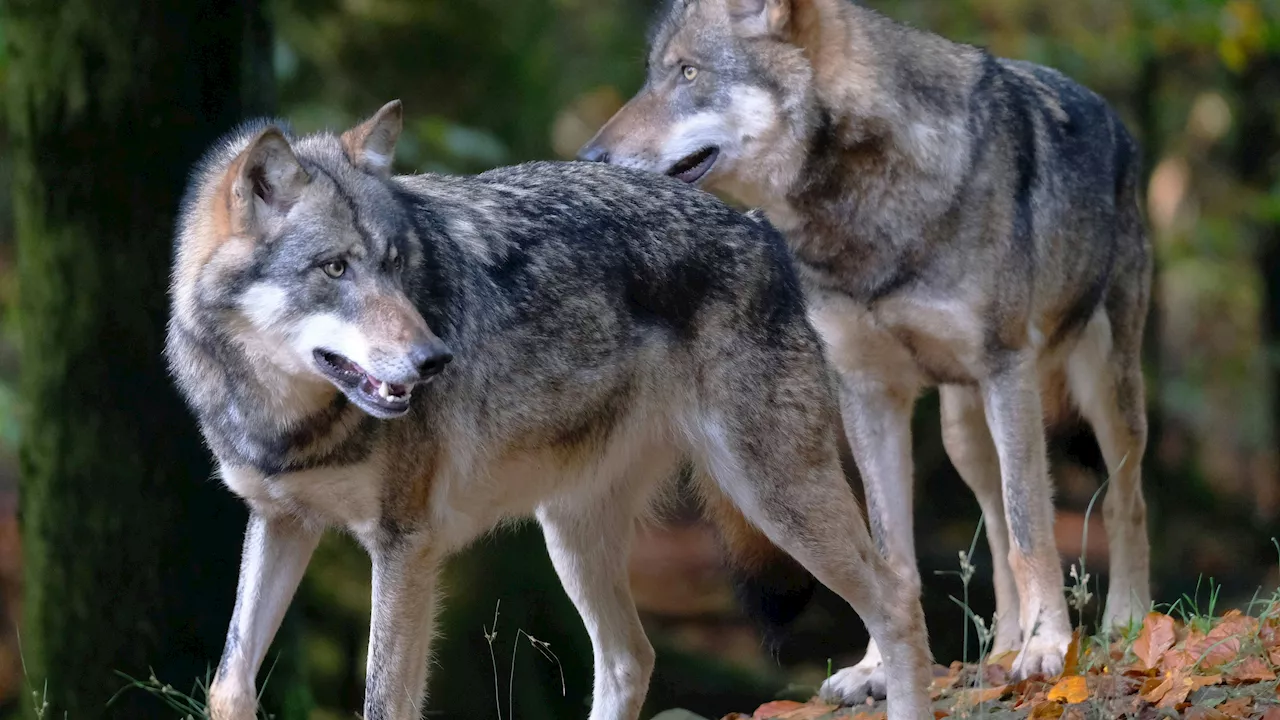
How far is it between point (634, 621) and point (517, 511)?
754 mm

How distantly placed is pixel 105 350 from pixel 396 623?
211 centimetres

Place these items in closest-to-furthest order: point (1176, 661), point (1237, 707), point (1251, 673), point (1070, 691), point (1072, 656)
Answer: point (1237, 707), point (1251, 673), point (1070, 691), point (1176, 661), point (1072, 656)

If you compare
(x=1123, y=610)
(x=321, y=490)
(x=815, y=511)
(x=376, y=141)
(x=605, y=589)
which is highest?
(x=376, y=141)

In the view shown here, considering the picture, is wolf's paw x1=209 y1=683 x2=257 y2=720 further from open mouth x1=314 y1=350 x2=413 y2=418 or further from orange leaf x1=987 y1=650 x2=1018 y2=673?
orange leaf x1=987 y1=650 x2=1018 y2=673

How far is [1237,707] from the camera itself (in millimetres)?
4062

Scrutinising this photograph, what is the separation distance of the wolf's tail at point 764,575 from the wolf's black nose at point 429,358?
1.57 meters

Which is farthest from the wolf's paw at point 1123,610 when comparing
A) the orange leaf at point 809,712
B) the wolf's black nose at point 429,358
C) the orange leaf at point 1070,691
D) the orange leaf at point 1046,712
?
the wolf's black nose at point 429,358

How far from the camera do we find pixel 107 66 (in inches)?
214

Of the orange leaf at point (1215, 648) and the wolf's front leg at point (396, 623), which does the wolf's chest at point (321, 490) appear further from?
the orange leaf at point (1215, 648)

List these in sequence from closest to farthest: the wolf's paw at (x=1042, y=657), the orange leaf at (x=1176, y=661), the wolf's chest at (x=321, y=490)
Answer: the wolf's chest at (x=321, y=490) → the orange leaf at (x=1176, y=661) → the wolf's paw at (x=1042, y=657)

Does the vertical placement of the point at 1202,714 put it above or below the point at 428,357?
below

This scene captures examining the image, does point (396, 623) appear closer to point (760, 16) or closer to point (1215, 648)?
point (1215, 648)

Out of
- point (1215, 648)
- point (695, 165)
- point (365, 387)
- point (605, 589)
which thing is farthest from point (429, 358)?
point (1215, 648)

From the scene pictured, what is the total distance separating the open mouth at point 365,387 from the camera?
11.9 feet
